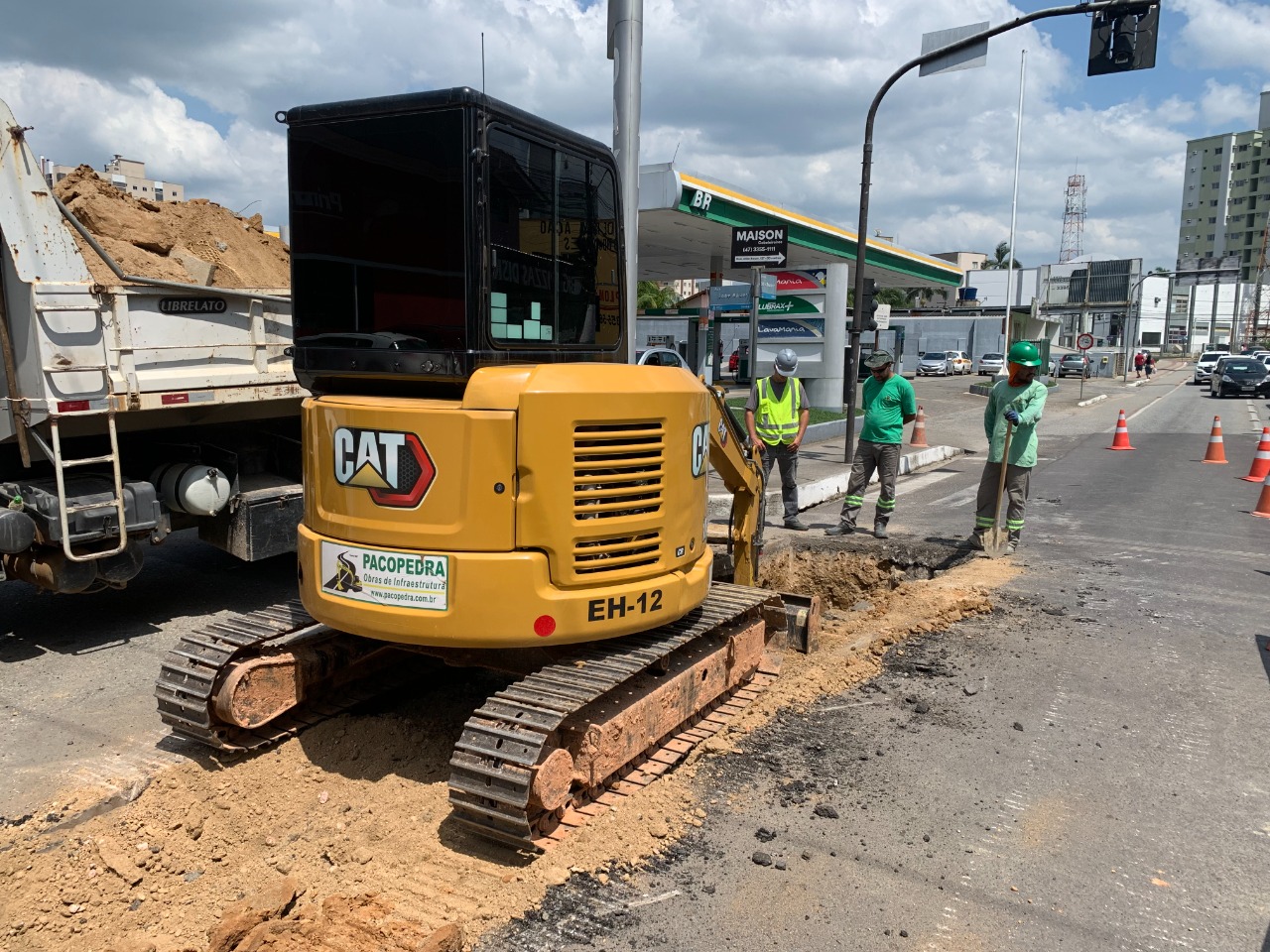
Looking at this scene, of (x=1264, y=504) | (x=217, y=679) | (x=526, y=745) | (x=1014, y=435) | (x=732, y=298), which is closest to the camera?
(x=526, y=745)

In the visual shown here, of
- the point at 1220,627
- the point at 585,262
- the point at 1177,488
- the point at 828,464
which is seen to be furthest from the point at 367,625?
the point at 1177,488

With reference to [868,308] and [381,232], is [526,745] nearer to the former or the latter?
[381,232]

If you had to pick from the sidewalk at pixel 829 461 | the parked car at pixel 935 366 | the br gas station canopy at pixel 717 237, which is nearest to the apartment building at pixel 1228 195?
the parked car at pixel 935 366

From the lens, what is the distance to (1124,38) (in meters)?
10.8

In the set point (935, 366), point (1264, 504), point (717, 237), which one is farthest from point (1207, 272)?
point (1264, 504)

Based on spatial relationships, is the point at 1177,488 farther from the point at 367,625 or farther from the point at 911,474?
the point at 367,625

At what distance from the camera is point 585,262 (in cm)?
436

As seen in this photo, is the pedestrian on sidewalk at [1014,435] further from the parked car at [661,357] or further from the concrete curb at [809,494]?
the parked car at [661,357]

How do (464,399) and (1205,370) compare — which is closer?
(464,399)

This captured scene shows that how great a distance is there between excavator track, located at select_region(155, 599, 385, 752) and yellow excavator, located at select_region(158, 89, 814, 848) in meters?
0.02

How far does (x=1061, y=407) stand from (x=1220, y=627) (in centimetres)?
2585

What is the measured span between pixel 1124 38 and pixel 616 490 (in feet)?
33.4

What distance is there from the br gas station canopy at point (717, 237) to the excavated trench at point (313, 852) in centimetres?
1090

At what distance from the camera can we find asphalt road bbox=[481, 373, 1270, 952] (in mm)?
3342
